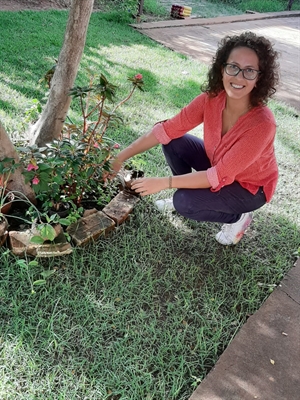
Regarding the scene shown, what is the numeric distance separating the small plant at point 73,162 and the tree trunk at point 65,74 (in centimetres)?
10

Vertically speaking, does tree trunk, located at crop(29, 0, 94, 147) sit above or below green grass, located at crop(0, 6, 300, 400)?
above

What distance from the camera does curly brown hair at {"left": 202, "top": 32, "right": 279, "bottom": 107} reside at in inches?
76.2

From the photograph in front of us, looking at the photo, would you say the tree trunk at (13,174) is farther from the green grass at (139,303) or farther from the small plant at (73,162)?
the green grass at (139,303)

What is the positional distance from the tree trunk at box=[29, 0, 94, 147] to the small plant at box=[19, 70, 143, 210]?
0.32 feet

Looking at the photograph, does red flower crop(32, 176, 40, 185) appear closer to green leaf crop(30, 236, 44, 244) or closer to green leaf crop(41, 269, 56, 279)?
green leaf crop(30, 236, 44, 244)

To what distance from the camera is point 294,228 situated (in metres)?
2.73

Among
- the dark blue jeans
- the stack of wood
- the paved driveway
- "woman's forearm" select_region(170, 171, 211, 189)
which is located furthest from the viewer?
the stack of wood

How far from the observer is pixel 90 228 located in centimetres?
217

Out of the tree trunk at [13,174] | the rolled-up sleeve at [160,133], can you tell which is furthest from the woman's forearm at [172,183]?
the tree trunk at [13,174]

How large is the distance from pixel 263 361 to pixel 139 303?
0.63m

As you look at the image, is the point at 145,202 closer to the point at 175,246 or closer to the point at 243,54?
the point at 175,246

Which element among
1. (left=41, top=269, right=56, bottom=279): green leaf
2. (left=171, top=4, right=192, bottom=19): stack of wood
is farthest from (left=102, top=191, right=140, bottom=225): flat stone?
(left=171, top=4, right=192, bottom=19): stack of wood

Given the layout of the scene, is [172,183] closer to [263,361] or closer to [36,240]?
[36,240]

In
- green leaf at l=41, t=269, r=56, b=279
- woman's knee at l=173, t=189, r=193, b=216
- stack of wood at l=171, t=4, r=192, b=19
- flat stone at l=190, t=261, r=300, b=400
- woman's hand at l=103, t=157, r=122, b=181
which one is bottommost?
Result: flat stone at l=190, t=261, r=300, b=400
